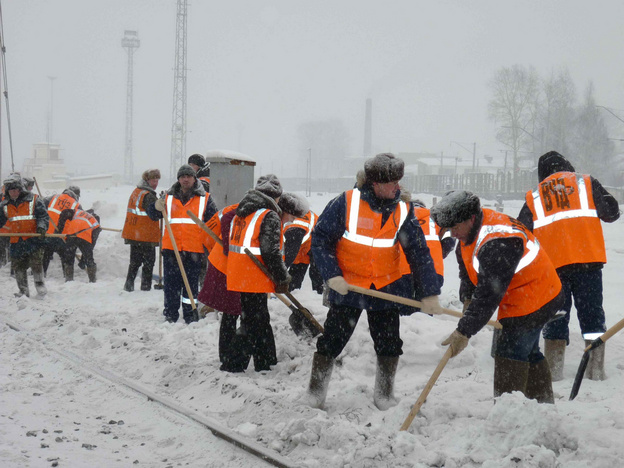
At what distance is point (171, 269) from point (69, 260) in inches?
178

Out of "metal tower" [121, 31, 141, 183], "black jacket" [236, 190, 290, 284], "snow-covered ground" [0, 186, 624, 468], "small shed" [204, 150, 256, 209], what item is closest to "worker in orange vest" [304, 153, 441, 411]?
"snow-covered ground" [0, 186, 624, 468]

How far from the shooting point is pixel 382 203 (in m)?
4.29

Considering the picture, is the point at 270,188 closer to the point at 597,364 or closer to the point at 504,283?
the point at 504,283

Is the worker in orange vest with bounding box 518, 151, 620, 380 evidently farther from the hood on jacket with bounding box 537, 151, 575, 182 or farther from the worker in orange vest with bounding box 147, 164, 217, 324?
the worker in orange vest with bounding box 147, 164, 217, 324

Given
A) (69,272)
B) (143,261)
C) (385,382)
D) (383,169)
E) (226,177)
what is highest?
(383,169)

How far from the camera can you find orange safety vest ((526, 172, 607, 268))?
5020mm

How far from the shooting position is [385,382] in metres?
4.64

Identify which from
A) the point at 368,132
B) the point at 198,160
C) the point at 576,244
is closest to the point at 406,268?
the point at 576,244

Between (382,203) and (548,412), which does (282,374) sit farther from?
(548,412)

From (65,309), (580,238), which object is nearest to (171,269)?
(65,309)

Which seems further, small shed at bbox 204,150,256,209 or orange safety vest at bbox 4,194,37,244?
orange safety vest at bbox 4,194,37,244

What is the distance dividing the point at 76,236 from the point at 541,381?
860cm

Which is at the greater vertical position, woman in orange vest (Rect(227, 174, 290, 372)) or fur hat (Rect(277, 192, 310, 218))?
fur hat (Rect(277, 192, 310, 218))

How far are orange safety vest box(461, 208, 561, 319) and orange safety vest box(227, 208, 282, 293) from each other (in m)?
1.90
